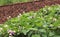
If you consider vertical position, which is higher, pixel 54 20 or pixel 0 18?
pixel 54 20

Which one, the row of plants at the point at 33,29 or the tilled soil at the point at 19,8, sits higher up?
the row of plants at the point at 33,29

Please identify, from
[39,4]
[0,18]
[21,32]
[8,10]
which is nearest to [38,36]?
[21,32]

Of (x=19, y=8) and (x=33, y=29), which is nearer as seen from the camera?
(x=33, y=29)

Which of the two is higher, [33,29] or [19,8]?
[33,29]

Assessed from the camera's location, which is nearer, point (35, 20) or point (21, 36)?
point (21, 36)

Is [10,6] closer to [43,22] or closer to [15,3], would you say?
[15,3]

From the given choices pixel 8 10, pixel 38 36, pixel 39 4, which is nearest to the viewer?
pixel 38 36

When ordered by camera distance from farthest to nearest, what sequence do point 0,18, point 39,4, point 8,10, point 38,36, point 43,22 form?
point 39,4 → point 8,10 → point 0,18 → point 43,22 → point 38,36

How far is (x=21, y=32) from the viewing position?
9.67 ft

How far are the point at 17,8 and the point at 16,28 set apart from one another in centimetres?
436

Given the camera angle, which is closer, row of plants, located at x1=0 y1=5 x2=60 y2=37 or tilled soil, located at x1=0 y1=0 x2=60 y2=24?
row of plants, located at x1=0 y1=5 x2=60 y2=37

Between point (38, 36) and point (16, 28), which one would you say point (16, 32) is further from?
point (38, 36)

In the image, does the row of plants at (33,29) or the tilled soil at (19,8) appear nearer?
the row of plants at (33,29)

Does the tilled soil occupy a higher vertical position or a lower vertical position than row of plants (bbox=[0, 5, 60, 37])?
lower
